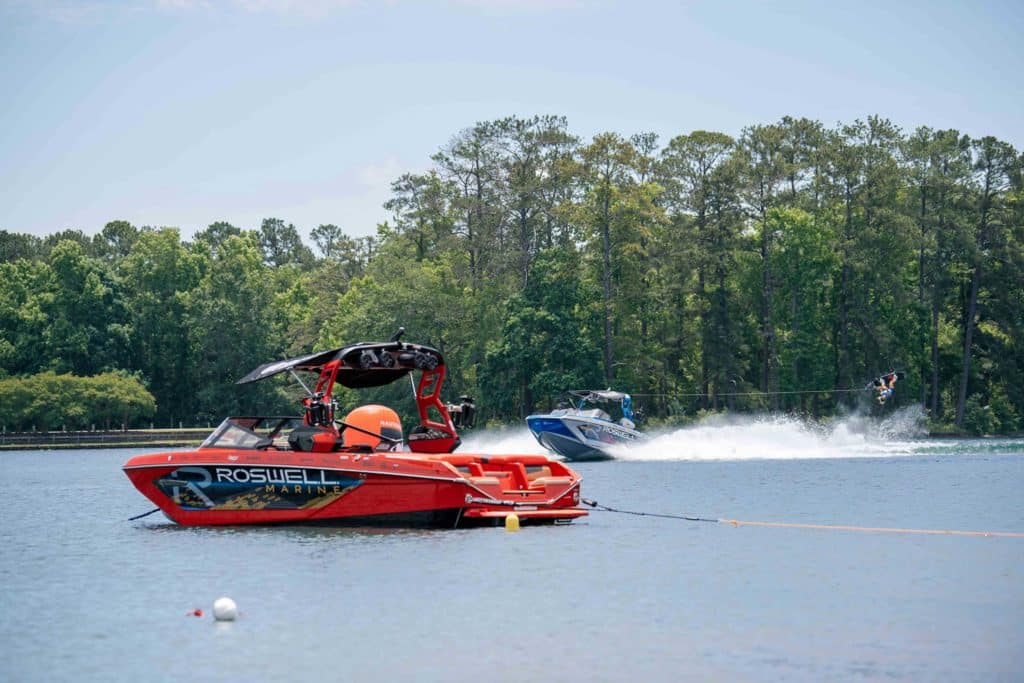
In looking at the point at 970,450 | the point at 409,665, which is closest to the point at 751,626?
the point at 409,665

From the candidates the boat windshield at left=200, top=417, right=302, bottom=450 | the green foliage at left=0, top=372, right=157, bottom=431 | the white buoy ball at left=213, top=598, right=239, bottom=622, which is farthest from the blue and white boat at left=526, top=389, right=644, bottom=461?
the green foliage at left=0, top=372, right=157, bottom=431

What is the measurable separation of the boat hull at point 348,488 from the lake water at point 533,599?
1.58 ft

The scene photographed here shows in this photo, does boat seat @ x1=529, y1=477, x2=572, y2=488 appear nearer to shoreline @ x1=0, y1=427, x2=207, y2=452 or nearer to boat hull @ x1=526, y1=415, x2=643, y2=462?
boat hull @ x1=526, y1=415, x2=643, y2=462

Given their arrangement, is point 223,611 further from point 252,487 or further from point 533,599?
point 252,487

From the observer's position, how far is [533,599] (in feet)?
63.1

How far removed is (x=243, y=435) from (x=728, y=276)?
60438 millimetres

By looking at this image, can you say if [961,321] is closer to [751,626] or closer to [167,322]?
[167,322]

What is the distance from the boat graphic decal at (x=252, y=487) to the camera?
26312 millimetres

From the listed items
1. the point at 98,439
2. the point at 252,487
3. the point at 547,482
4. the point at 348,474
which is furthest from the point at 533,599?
the point at 98,439

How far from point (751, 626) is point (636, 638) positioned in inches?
63.5

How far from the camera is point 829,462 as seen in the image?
182ft

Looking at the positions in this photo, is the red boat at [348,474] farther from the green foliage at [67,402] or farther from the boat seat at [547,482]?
the green foliage at [67,402]

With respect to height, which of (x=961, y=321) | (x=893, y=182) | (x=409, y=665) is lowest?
(x=409, y=665)

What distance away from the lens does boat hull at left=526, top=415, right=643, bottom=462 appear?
5844 cm
